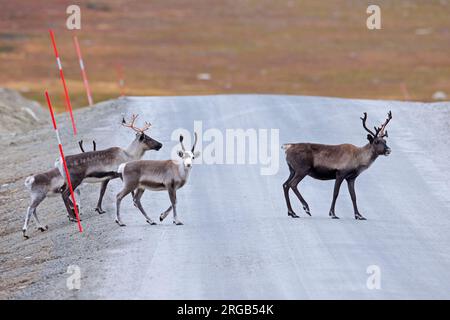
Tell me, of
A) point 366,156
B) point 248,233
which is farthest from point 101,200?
point 366,156

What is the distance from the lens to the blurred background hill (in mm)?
61844

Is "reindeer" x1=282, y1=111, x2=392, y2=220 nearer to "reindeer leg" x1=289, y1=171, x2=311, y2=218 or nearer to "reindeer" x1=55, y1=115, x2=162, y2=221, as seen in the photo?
"reindeer leg" x1=289, y1=171, x2=311, y2=218

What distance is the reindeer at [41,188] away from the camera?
17766mm

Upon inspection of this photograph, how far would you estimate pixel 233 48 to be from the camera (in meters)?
76.6

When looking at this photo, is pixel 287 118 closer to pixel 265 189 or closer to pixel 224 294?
pixel 265 189

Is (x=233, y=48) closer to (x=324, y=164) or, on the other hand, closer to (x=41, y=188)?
(x=41, y=188)

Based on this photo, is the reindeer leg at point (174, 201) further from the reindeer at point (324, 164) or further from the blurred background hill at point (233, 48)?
the blurred background hill at point (233, 48)

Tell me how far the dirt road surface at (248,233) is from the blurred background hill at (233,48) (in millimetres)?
29587

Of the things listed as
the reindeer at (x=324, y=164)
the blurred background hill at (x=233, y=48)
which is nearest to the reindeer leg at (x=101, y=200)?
the reindeer at (x=324, y=164)

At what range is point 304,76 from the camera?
66.2 m

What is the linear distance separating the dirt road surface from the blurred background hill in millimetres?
29587

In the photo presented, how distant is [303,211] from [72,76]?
48324mm

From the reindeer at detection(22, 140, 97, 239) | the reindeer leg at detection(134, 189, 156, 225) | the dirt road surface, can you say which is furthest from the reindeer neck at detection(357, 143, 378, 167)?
the reindeer at detection(22, 140, 97, 239)
